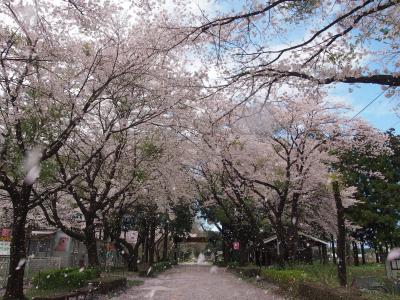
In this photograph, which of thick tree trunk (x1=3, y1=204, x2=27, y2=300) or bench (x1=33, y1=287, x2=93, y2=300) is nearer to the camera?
bench (x1=33, y1=287, x2=93, y2=300)

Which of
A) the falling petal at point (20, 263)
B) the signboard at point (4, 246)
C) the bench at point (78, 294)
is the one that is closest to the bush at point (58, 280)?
the signboard at point (4, 246)

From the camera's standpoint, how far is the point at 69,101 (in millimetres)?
11789

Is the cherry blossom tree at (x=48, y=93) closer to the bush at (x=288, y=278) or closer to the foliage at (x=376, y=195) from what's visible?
the bush at (x=288, y=278)

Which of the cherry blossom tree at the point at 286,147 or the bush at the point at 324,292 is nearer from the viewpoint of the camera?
the bush at the point at 324,292

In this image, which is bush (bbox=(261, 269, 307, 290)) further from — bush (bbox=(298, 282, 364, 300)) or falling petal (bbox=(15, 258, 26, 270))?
falling petal (bbox=(15, 258, 26, 270))

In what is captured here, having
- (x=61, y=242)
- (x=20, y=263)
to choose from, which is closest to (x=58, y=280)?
(x=20, y=263)

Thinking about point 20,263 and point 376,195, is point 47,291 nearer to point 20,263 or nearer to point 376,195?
point 20,263

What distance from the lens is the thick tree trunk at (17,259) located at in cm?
1088

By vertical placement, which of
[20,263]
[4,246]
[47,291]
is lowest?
[47,291]

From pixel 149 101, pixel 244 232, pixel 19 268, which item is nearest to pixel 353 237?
pixel 244 232

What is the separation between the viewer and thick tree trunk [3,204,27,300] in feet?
35.7

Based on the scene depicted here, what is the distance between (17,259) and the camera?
11.0 m

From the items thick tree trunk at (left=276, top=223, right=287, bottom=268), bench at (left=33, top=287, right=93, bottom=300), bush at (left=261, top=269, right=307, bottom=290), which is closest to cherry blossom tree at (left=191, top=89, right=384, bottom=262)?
thick tree trunk at (left=276, top=223, right=287, bottom=268)

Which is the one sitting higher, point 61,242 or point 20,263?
point 61,242
